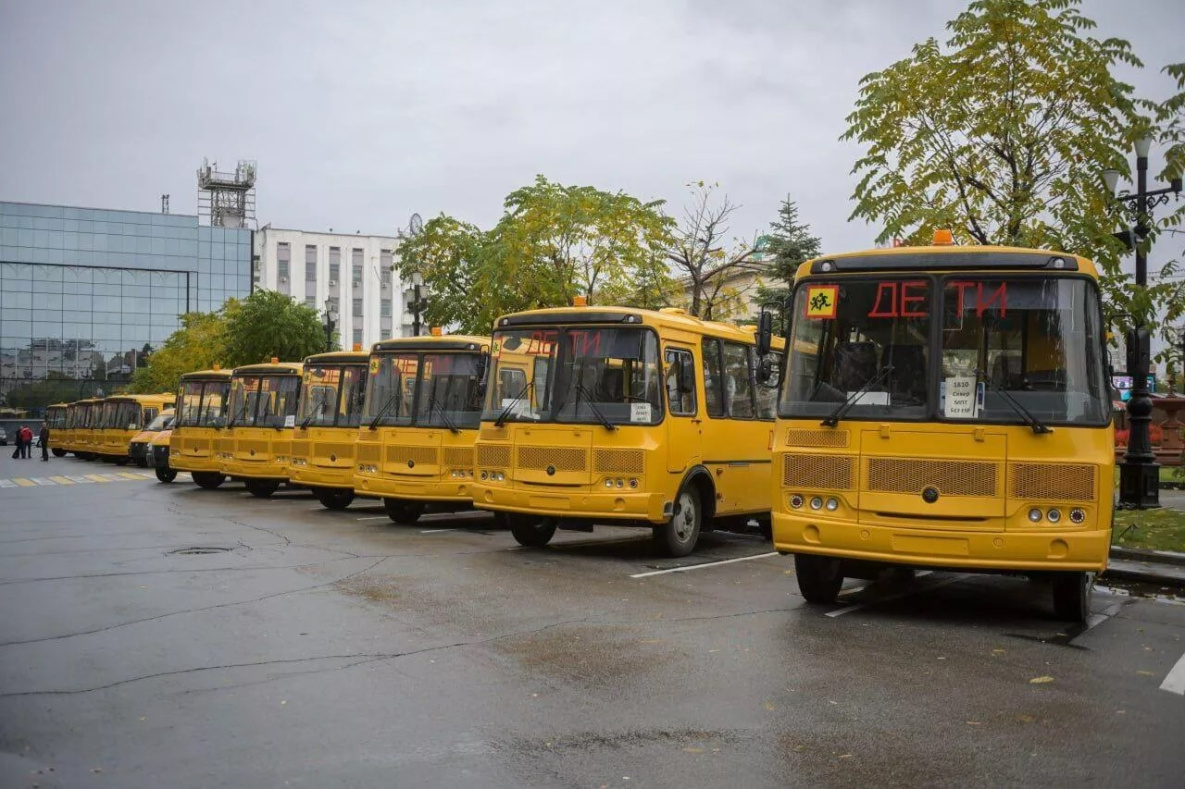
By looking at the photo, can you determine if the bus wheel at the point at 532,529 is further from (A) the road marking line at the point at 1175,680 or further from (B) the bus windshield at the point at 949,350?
(A) the road marking line at the point at 1175,680

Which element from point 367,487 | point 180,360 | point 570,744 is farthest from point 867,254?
point 180,360

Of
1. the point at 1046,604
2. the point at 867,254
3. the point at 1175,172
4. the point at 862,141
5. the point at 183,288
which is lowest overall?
the point at 1046,604

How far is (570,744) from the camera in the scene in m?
5.62

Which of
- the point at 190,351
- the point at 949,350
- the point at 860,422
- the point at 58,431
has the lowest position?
the point at 58,431

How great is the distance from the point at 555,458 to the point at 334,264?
279 ft

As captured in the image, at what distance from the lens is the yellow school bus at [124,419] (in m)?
43.2

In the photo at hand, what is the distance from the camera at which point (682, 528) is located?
13.6 m

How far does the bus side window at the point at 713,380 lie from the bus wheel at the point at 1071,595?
5.49m

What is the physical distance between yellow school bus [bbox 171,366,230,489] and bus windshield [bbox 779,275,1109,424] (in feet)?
59.8

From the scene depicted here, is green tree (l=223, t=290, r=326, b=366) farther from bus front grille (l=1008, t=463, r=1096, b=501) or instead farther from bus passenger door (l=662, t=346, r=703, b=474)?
bus front grille (l=1008, t=463, r=1096, b=501)

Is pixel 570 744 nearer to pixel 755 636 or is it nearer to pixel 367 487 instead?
pixel 755 636

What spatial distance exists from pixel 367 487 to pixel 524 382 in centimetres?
490

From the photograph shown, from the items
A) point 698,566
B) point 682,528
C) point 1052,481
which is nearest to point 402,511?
point 682,528

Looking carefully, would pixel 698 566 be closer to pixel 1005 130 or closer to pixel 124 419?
pixel 1005 130
